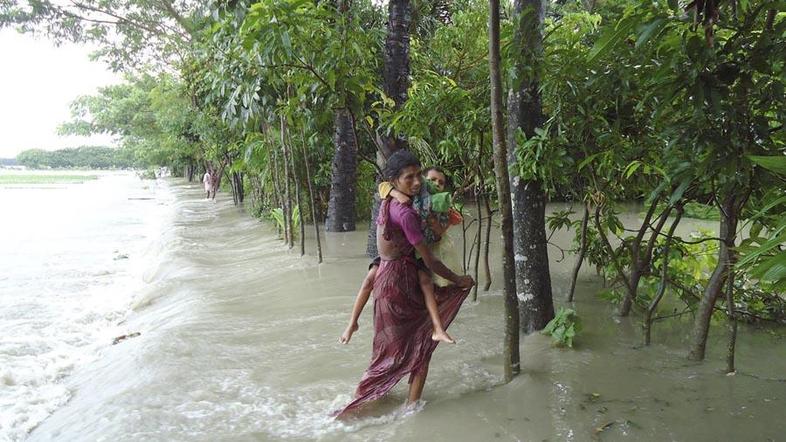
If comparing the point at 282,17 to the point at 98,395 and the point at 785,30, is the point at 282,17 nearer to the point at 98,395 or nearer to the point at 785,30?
the point at 98,395

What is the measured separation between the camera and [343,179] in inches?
407

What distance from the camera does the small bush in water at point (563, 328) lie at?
156 inches

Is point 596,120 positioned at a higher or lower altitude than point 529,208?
higher

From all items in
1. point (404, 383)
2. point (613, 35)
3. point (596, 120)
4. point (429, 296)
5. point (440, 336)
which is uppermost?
point (613, 35)

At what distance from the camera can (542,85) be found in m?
3.70

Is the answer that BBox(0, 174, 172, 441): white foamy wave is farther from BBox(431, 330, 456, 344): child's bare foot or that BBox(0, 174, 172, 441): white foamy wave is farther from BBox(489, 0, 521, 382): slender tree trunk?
BBox(489, 0, 521, 382): slender tree trunk

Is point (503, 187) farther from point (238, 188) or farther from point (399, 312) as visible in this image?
point (238, 188)

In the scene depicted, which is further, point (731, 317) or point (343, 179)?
point (343, 179)

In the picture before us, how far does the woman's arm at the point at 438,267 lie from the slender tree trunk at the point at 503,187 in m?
0.26

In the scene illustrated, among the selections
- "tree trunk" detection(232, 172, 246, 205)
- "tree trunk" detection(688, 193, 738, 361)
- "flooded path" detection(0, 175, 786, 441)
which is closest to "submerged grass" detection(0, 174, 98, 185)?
"tree trunk" detection(232, 172, 246, 205)

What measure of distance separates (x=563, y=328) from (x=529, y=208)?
94 cm

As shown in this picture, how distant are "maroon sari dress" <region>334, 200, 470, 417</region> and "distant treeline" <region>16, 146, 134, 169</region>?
91028 mm

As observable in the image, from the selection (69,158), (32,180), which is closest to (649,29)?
(32,180)

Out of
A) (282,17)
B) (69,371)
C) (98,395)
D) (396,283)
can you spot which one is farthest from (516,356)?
Answer: (69,371)
